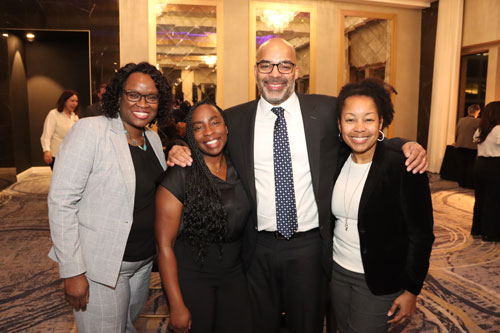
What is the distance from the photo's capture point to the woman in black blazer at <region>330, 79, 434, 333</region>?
1735mm

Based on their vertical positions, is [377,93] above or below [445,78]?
below

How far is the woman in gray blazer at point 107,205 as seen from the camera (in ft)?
5.77

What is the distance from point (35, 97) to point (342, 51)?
820 cm

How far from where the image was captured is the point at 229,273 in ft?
Answer: 6.45

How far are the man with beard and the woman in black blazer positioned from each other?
24cm

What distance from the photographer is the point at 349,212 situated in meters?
1.84

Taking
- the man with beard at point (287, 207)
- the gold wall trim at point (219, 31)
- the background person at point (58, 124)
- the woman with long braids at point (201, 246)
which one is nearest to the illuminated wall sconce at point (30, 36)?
the gold wall trim at point (219, 31)

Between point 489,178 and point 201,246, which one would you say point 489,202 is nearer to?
point 489,178

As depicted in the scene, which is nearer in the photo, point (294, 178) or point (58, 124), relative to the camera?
point (294, 178)

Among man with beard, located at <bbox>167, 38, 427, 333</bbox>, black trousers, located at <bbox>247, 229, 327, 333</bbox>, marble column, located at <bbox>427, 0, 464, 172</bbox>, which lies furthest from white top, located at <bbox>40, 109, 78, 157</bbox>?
marble column, located at <bbox>427, 0, 464, 172</bbox>

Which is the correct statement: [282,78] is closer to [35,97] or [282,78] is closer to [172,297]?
[172,297]

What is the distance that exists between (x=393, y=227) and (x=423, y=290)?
2324 millimetres

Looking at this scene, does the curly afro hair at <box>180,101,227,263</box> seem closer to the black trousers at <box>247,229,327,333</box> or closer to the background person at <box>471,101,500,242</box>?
the black trousers at <box>247,229,327,333</box>

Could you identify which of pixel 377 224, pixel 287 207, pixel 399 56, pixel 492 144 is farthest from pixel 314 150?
pixel 399 56
